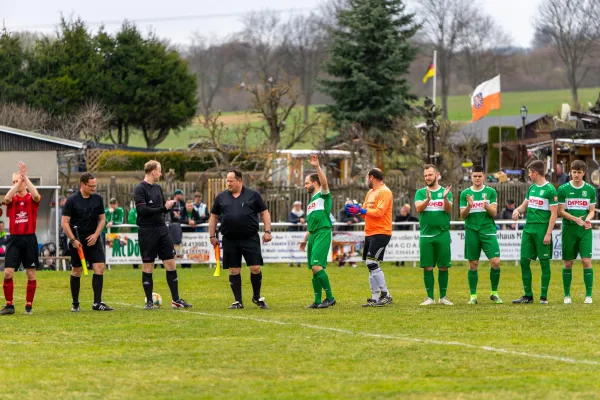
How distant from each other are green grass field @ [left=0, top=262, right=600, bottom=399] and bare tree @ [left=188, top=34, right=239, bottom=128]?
77.7m

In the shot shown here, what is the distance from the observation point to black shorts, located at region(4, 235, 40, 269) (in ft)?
48.3

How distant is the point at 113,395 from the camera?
26.6 feet

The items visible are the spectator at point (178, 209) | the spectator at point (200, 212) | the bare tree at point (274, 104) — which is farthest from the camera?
the bare tree at point (274, 104)

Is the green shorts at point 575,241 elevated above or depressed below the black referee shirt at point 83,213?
below

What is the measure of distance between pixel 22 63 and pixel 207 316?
170 feet

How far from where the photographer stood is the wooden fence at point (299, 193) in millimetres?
36031

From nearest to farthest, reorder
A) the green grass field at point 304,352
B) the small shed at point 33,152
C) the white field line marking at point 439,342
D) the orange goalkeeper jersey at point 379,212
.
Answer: the green grass field at point 304,352 < the white field line marking at point 439,342 < the orange goalkeeper jersey at point 379,212 < the small shed at point 33,152

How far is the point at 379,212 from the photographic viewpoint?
15148 millimetres

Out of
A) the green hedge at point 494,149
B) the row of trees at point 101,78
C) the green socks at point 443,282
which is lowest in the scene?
the green socks at point 443,282

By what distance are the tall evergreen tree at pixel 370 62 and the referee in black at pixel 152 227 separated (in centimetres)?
3804

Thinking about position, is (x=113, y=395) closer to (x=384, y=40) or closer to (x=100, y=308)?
(x=100, y=308)

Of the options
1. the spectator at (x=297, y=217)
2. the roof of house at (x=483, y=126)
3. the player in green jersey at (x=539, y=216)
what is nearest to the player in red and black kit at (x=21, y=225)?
the player in green jersey at (x=539, y=216)

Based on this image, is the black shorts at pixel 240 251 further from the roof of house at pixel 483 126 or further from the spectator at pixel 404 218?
the roof of house at pixel 483 126

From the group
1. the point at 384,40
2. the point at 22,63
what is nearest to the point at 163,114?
the point at 22,63
